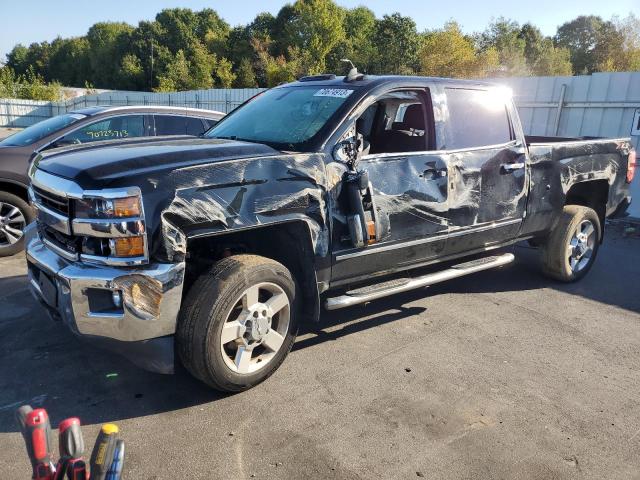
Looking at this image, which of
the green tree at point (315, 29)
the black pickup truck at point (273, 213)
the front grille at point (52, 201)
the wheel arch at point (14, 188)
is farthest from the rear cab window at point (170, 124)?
the green tree at point (315, 29)

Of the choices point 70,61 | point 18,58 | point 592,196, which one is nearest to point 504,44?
point 592,196

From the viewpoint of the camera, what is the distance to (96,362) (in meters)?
3.66

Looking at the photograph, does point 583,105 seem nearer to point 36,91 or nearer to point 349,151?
point 349,151

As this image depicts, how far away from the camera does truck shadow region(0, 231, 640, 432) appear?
124 inches

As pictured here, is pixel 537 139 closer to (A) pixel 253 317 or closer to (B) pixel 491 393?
(B) pixel 491 393

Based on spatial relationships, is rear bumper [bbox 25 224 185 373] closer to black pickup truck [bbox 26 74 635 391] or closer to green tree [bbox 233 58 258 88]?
black pickup truck [bbox 26 74 635 391]

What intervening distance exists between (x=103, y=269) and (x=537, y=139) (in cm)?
535

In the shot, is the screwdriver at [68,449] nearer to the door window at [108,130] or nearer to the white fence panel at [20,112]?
the door window at [108,130]

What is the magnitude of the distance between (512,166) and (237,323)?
2.99 m

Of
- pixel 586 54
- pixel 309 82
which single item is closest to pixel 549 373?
pixel 309 82

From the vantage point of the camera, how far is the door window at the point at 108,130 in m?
6.38

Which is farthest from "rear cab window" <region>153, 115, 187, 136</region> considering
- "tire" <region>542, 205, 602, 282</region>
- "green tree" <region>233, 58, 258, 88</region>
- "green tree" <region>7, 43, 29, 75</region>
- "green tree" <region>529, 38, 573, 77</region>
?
"green tree" <region>7, 43, 29, 75</region>

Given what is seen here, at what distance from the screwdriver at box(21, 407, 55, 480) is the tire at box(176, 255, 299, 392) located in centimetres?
143

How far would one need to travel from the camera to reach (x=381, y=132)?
15.5ft
